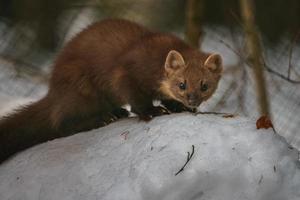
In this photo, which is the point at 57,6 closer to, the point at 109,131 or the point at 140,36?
the point at 140,36

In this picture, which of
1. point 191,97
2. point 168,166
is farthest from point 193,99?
point 168,166

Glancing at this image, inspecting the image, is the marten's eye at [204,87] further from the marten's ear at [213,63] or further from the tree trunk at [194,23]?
the tree trunk at [194,23]

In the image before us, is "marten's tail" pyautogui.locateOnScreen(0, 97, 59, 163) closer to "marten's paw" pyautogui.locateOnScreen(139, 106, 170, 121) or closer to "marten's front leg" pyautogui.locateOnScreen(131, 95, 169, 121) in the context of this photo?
"marten's front leg" pyautogui.locateOnScreen(131, 95, 169, 121)

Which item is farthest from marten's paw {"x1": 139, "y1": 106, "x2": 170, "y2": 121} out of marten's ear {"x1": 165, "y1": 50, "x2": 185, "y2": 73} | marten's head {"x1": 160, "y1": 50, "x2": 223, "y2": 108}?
marten's ear {"x1": 165, "y1": 50, "x2": 185, "y2": 73}

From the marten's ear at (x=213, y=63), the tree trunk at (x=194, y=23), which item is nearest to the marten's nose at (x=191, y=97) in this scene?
the marten's ear at (x=213, y=63)

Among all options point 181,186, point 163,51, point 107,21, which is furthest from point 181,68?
point 181,186
